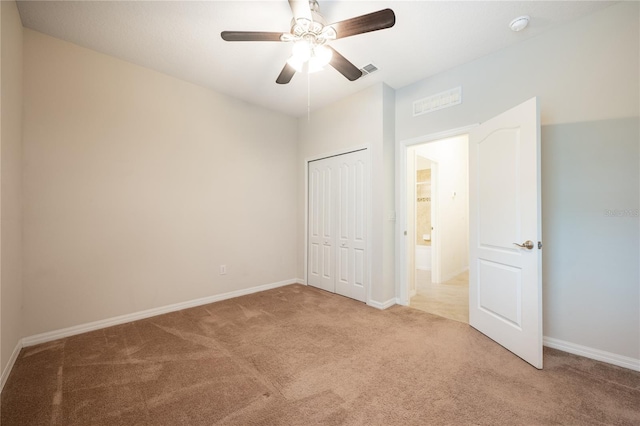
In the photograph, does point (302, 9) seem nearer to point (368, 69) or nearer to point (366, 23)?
point (366, 23)

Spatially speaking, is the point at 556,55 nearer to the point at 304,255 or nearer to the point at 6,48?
the point at 304,255

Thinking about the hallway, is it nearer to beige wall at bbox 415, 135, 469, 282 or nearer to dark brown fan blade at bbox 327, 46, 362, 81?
beige wall at bbox 415, 135, 469, 282

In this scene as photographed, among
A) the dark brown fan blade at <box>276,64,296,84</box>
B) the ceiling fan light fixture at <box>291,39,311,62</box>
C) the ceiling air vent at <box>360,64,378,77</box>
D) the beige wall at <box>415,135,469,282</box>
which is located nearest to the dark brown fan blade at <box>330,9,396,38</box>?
the ceiling fan light fixture at <box>291,39,311,62</box>

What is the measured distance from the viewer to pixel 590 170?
→ 87.3 inches

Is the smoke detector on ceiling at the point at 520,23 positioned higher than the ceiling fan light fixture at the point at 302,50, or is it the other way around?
the smoke detector on ceiling at the point at 520,23

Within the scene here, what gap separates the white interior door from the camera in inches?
82.2

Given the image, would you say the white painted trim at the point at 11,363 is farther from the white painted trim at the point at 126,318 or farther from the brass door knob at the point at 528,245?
the brass door knob at the point at 528,245

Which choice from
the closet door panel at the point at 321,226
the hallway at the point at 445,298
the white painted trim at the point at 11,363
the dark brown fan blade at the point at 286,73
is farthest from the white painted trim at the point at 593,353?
the white painted trim at the point at 11,363

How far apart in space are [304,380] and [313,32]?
2.61 metres

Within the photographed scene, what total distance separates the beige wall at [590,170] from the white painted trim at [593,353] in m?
0.04

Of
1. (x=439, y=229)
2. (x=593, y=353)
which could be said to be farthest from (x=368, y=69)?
(x=593, y=353)

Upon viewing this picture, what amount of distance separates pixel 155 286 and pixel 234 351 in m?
1.53

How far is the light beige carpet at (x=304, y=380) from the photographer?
1546mm

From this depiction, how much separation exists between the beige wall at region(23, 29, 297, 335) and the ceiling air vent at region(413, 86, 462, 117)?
2350 millimetres
